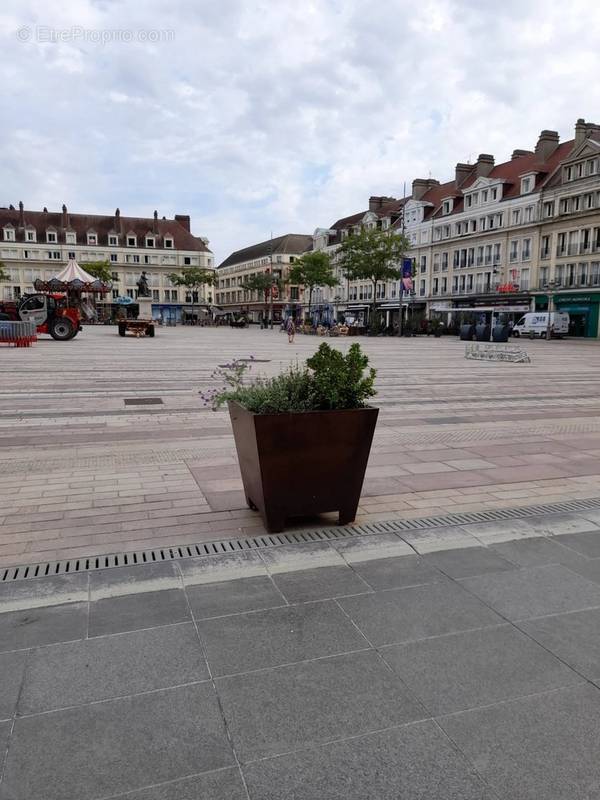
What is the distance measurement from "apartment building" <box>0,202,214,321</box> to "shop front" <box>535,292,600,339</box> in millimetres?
63193

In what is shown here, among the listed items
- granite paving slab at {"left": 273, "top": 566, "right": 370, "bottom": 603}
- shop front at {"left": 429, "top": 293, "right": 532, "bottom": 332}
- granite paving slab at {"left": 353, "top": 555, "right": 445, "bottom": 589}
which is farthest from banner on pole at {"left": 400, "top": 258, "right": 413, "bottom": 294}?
granite paving slab at {"left": 273, "top": 566, "right": 370, "bottom": 603}

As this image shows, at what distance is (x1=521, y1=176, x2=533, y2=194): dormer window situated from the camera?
58969 mm

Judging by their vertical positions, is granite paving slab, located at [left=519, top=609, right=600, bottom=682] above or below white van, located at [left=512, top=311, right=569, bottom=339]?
below

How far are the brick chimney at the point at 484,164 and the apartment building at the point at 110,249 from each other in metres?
51.1

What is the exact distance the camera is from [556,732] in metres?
2.43

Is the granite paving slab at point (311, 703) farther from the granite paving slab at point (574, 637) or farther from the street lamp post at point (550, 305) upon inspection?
the street lamp post at point (550, 305)

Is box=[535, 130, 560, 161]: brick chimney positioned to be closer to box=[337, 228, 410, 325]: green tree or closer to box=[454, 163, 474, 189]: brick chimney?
box=[454, 163, 474, 189]: brick chimney

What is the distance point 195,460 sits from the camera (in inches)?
272

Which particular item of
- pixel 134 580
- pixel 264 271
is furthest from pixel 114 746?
pixel 264 271

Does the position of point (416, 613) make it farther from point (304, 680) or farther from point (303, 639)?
point (304, 680)

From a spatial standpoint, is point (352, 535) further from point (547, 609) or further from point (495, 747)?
point (495, 747)

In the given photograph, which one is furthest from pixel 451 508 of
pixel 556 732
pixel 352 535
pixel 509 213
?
pixel 509 213

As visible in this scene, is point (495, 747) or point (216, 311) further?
point (216, 311)

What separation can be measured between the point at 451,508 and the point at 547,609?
6.23ft
